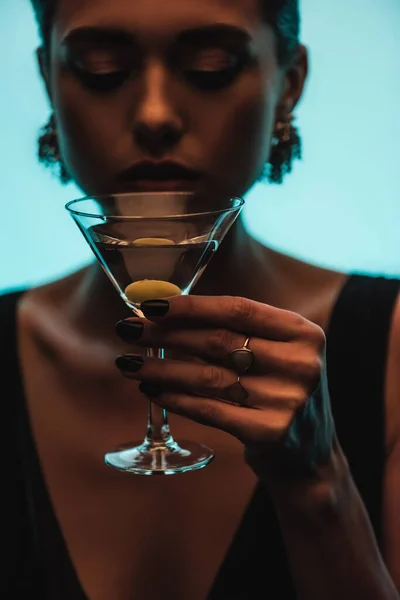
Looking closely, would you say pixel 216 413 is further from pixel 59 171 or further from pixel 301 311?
pixel 59 171

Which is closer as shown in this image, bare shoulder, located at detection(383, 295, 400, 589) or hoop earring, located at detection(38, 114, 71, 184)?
bare shoulder, located at detection(383, 295, 400, 589)

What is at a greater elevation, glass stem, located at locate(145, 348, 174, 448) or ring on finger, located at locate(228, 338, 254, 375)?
ring on finger, located at locate(228, 338, 254, 375)

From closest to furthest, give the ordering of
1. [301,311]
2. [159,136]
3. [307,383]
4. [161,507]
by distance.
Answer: [307,383], [159,136], [161,507], [301,311]

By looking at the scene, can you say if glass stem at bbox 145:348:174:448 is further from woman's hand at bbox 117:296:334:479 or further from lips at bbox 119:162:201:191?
lips at bbox 119:162:201:191

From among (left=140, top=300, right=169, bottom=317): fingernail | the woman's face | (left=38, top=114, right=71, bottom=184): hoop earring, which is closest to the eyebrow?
the woman's face

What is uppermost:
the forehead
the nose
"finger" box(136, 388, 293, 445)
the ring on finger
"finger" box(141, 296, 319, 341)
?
the forehead

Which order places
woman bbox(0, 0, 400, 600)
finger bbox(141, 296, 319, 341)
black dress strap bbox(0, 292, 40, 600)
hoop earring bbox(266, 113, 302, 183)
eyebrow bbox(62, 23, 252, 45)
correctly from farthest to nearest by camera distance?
hoop earring bbox(266, 113, 302, 183) < black dress strap bbox(0, 292, 40, 600) < eyebrow bbox(62, 23, 252, 45) < woman bbox(0, 0, 400, 600) < finger bbox(141, 296, 319, 341)

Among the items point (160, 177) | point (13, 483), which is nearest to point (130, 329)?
point (160, 177)

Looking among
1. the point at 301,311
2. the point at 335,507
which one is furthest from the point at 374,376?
the point at 335,507
